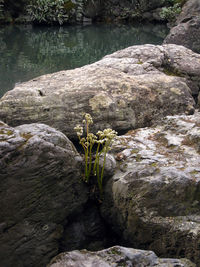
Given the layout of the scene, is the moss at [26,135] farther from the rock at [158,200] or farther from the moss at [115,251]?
the moss at [115,251]

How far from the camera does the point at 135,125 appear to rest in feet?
18.1

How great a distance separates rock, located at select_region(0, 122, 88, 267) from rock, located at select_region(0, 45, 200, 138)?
158 cm

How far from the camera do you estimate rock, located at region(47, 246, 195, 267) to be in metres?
2.62

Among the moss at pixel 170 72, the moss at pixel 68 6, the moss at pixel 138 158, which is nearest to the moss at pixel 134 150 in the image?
the moss at pixel 138 158

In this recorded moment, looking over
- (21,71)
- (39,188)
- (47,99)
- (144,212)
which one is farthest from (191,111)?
(21,71)

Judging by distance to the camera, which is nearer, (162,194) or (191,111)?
(162,194)

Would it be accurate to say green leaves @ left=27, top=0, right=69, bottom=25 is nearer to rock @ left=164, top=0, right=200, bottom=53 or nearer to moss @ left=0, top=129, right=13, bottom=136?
rock @ left=164, top=0, right=200, bottom=53

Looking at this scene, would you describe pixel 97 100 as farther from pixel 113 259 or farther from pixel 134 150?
pixel 113 259

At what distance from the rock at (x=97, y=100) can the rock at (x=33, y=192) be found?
1.58m

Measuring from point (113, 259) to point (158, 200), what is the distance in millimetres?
988

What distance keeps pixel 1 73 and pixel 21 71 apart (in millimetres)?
795

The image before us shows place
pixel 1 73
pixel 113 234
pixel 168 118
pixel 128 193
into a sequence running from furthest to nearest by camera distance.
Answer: pixel 1 73, pixel 168 118, pixel 113 234, pixel 128 193

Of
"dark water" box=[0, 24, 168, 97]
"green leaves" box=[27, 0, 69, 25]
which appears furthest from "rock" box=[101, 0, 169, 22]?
"green leaves" box=[27, 0, 69, 25]

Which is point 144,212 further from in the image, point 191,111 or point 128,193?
point 191,111
